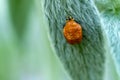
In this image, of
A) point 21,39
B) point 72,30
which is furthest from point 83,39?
point 21,39

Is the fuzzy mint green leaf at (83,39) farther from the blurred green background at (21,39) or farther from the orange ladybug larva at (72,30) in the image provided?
the blurred green background at (21,39)

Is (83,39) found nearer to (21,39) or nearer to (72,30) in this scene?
(72,30)

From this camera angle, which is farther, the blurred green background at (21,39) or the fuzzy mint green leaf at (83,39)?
the blurred green background at (21,39)

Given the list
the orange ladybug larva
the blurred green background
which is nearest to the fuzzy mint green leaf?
the orange ladybug larva

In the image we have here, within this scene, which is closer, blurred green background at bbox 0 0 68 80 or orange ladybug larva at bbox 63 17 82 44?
orange ladybug larva at bbox 63 17 82 44

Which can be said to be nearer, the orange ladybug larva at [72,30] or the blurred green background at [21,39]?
the orange ladybug larva at [72,30]

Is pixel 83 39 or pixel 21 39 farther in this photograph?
pixel 21 39

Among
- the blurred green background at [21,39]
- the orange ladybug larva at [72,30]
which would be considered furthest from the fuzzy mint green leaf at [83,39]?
the blurred green background at [21,39]

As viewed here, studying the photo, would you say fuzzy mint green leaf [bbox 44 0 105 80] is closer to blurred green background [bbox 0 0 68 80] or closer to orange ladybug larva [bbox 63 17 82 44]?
orange ladybug larva [bbox 63 17 82 44]
